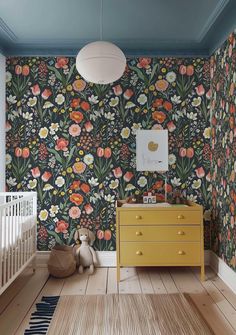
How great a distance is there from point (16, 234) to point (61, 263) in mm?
643

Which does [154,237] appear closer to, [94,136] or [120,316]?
[120,316]

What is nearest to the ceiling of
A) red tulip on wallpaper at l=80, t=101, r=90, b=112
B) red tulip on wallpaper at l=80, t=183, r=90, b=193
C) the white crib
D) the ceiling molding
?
the ceiling molding

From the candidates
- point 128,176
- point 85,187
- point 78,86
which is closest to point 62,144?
point 85,187

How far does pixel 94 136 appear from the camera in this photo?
384 cm

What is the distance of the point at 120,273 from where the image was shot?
3.57 metres

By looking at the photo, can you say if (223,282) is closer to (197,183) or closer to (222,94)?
(197,183)

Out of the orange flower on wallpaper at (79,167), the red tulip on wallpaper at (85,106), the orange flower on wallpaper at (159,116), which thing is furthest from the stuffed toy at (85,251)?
the orange flower on wallpaper at (159,116)

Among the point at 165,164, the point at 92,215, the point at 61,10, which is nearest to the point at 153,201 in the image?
the point at 165,164

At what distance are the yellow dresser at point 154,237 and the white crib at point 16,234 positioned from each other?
0.87 m

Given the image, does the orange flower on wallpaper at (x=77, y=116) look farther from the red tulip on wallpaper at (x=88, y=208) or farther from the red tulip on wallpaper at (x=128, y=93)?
the red tulip on wallpaper at (x=88, y=208)

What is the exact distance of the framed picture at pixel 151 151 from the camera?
3834 mm

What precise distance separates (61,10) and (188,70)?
157 cm

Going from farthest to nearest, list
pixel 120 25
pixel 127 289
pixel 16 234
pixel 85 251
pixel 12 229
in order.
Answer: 1. pixel 85 251
2. pixel 120 25
3. pixel 127 289
4. pixel 16 234
5. pixel 12 229

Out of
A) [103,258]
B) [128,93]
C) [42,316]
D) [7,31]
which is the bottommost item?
[42,316]
